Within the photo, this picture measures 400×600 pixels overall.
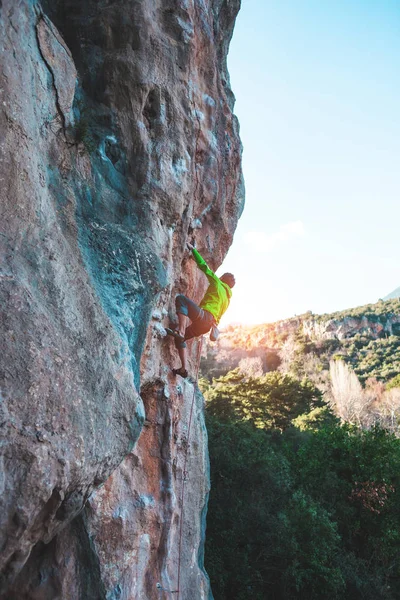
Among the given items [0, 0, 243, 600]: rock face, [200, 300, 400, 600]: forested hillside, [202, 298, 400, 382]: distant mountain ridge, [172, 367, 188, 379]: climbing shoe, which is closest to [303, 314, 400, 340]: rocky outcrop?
[202, 298, 400, 382]: distant mountain ridge

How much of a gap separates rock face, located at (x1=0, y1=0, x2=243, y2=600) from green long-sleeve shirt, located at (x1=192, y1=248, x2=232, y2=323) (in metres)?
0.46

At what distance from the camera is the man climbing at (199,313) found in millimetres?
6691

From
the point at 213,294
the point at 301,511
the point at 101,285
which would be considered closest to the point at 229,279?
the point at 213,294

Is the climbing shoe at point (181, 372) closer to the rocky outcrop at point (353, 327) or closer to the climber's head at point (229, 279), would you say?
the climber's head at point (229, 279)

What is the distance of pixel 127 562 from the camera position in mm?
5129

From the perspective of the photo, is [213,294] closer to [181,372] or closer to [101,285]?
[181,372]

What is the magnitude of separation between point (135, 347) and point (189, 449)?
10.3ft

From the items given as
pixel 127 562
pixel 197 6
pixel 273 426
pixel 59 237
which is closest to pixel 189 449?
pixel 127 562

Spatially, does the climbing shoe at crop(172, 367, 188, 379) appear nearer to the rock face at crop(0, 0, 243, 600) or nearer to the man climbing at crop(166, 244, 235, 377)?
the man climbing at crop(166, 244, 235, 377)

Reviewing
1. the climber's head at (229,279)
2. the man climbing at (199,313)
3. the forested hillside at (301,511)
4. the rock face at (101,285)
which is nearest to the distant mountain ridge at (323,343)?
the forested hillside at (301,511)

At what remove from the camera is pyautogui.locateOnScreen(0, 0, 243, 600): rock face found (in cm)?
325

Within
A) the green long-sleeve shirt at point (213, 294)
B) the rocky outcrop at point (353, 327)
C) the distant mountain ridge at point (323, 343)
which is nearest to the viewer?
the green long-sleeve shirt at point (213, 294)

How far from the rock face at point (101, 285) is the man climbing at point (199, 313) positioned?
0.93ft

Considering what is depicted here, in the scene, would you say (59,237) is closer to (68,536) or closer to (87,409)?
(87,409)
